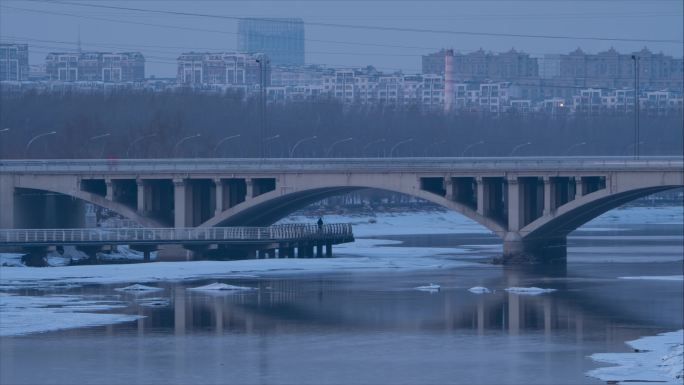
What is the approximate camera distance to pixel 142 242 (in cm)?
7212

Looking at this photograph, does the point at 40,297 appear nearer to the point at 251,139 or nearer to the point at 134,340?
the point at 134,340

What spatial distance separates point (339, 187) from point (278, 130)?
64636 millimetres

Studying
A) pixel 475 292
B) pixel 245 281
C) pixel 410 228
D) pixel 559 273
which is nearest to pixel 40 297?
pixel 245 281

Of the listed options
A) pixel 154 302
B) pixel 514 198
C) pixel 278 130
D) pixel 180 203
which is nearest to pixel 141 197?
pixel 180 203

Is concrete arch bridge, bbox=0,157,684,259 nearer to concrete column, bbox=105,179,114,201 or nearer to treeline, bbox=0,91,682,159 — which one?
concrete column, bbox=105,179,114,201

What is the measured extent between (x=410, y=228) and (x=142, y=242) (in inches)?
1616

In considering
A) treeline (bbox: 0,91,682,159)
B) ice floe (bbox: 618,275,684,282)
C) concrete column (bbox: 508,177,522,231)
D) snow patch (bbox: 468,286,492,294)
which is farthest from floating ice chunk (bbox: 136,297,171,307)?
treeline (bbox: 0,91,682,159)

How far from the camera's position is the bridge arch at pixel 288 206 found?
239 ft

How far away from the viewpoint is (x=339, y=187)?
75812 mm

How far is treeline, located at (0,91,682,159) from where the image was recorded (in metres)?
112

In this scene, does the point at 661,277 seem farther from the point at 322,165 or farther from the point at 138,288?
the point at 138,288

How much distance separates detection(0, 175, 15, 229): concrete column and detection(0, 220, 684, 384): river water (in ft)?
61.0

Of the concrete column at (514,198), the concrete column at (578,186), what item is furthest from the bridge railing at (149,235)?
the concrete column at (578,186)

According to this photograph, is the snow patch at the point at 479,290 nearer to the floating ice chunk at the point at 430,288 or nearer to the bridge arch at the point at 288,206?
the floating ice chunk at the point at 430,288
